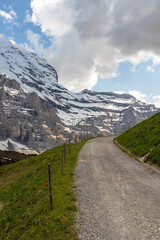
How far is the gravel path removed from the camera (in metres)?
7.53

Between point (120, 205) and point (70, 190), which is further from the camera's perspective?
point (70, 190)

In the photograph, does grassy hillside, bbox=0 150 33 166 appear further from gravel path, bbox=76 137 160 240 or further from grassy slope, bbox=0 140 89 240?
gravel path, bbox=76 137 160 240

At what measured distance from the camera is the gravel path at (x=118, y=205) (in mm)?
7527

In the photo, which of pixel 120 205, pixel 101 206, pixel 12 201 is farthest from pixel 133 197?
pixel 12 201

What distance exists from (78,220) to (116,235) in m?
2.09

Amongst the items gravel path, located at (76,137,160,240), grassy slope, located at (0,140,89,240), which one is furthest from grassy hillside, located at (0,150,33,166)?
gravel path, located at (76,137,160,240)

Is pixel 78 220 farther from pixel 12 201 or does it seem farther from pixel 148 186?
pixel 12 201

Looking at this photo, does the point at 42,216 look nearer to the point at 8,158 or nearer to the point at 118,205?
the point at 118,205

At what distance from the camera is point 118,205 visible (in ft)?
33.1

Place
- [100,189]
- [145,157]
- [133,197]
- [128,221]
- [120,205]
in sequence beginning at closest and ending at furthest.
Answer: [128,221] → [120,205] → [133,197] → [100,189] → [145,157]

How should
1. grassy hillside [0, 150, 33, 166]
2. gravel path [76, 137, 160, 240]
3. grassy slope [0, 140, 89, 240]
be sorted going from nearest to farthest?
gravel path [76, 137, 160, 240] → grassy slope [0, 140, 89, 240] → grassy hillside [0, 150, 33, 166]

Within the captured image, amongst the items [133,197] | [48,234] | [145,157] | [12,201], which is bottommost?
[12,201]

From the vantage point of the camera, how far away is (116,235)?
730 cm

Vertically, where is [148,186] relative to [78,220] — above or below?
above
